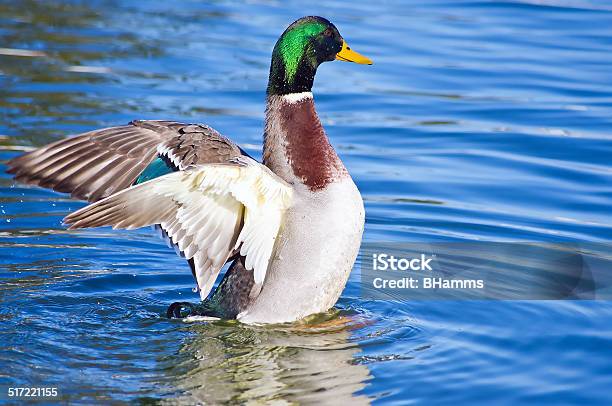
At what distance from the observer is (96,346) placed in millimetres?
6445

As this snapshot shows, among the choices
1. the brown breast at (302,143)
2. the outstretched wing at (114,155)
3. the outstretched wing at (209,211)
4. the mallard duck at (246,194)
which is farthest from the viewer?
the brown breast at (302,143)

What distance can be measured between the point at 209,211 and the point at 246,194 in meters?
0.28

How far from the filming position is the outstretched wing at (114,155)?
20.9 feet

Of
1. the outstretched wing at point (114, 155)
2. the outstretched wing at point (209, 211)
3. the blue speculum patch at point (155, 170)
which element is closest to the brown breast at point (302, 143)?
the outstretched wing at point (209, 211)

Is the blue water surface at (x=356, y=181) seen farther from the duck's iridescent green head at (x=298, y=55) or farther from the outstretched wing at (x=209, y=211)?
the duck's iridescent green head at (x=298, y=55)

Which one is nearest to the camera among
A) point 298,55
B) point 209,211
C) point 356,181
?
point 209,211

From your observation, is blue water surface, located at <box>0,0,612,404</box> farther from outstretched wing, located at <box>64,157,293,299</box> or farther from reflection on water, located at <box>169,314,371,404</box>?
outstretched wing, located at <box>64,157,293,299</box>

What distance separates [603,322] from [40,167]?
3460mm

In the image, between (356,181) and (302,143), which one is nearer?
(302,143)

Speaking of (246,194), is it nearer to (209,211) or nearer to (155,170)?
(209,211)

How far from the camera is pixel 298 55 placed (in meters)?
6.82

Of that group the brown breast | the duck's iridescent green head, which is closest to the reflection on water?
the brown breast

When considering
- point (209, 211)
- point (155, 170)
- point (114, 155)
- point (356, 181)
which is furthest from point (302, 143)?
point (356, 181)

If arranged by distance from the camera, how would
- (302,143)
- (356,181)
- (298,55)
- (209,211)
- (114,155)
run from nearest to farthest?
(209,211) → (302,143) → (298,55) → (114,155) → (356,181)
